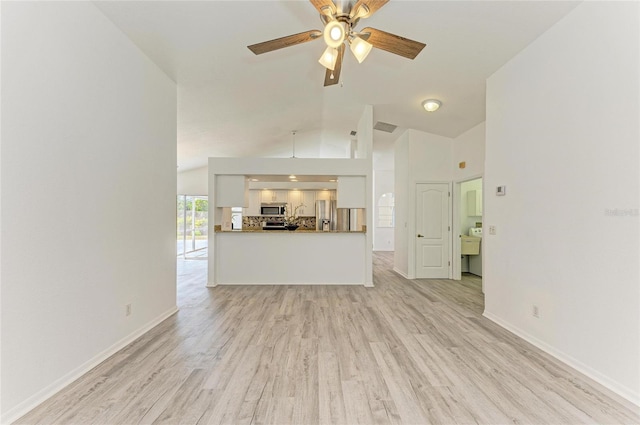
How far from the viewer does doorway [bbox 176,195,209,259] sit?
8.94 meters

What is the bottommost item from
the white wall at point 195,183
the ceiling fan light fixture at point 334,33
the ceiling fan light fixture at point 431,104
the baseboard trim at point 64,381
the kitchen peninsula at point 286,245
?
the baseboard trim at point 64,381

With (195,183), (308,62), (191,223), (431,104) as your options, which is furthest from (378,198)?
(308,62)

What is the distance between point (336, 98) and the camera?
4.63 m

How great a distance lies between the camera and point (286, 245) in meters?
5.15

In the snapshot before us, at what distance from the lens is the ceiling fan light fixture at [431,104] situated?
420 cm

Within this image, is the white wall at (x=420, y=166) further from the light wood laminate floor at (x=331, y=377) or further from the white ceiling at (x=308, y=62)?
the light wood laminate floor at (x=331, y=377)

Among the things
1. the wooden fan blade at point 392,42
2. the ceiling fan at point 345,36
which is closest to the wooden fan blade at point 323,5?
the ceiling fan at point 345,36

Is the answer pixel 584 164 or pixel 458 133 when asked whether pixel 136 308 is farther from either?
pixel 458 133

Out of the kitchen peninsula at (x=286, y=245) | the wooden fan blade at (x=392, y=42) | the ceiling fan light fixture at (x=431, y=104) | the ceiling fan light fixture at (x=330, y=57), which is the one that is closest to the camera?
the wooden fan blade at (x=392, y=42)

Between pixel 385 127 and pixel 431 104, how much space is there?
157cm

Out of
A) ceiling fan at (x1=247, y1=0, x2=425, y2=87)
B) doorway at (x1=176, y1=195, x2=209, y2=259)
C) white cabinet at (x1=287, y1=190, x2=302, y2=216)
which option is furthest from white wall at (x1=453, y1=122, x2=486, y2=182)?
doorway at (x1=176, y1=195, x2=209, y2=259)

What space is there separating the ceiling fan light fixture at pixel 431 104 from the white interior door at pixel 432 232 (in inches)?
67.8

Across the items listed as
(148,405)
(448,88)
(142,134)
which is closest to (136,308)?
(148,405)

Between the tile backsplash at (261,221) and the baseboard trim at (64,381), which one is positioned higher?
the tile backsplash at (261,221)
